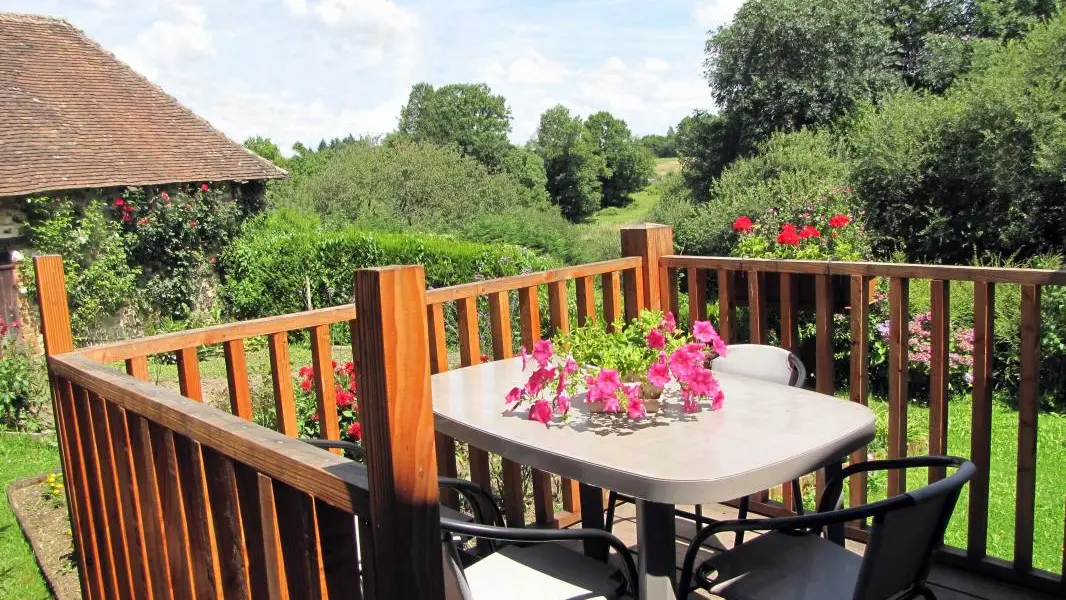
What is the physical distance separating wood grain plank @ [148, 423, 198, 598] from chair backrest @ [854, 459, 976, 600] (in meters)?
1.41

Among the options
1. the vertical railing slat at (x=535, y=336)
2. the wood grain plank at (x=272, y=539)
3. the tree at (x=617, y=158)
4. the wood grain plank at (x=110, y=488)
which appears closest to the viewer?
the wood grain plank at (x=272, y=539)

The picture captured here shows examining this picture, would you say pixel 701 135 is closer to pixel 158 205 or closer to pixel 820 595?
pixel 158 205

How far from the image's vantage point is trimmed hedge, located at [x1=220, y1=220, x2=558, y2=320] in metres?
13.1

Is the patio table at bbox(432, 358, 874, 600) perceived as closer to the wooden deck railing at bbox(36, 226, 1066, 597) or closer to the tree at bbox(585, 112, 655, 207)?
the wooden deck railing at bbox(36, 226, 1066, 597)

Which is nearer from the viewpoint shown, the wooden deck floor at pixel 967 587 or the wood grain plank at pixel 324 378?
the wooden deck floor at pixel 967 587

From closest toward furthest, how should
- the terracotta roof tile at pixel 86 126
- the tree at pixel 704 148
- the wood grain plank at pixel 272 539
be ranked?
the wood grain plank at pixel 272 539, the terracotta roof tile at pixel 86 126, the tree at pixel 704 148

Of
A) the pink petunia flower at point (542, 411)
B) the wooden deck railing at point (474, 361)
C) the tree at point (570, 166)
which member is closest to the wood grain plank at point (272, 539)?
the wooden deck railing at point (474, 361)

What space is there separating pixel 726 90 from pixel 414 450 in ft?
68.1

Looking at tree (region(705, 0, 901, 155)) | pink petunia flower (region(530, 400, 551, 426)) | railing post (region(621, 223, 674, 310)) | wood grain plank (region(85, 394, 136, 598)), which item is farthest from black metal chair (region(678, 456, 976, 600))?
tree (region(705, 0, 901, 155))

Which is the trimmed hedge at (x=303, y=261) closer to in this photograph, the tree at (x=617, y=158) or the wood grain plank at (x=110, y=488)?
the wood grain plank at (x=110, y=488)

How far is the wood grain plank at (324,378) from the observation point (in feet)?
8.87

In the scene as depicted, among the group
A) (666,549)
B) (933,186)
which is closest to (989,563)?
(666,549)

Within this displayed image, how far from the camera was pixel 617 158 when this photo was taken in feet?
159

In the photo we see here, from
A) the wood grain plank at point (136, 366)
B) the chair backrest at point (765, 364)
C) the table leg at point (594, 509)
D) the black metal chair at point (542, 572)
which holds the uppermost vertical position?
the wood grain plank at point (136, 366)
